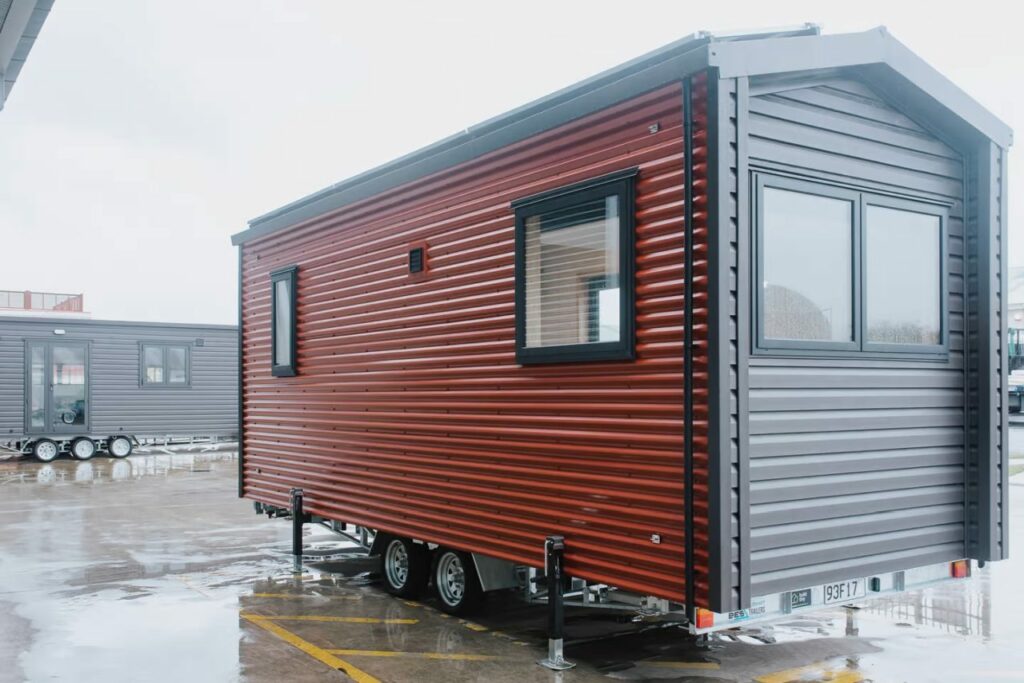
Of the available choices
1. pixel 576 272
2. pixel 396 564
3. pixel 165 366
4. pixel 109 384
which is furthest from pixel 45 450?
pixel 576 272

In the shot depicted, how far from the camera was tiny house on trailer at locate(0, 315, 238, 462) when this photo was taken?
70.6ft

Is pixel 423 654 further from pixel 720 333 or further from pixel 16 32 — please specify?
pixel 16 32

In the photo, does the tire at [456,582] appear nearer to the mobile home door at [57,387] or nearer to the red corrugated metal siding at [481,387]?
the red corrugated metal siding at [481,387]

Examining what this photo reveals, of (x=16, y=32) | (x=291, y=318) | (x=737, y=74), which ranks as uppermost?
(x=16, y=32)

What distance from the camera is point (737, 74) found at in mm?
5203

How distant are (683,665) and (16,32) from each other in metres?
6.72

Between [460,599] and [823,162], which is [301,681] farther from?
[823,162]

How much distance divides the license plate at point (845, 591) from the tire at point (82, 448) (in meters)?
20.4

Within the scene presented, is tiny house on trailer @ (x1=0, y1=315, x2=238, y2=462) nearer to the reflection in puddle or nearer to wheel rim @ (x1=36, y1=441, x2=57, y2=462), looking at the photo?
wheel rim @ (x1=36, y1=441, x2=57, y2=462)

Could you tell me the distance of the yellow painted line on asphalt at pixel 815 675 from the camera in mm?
5992

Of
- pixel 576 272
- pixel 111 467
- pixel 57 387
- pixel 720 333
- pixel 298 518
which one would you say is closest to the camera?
pixel 720 333

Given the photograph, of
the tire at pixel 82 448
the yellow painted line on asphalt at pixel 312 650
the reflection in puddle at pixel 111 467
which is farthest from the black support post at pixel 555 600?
the tire at pixel 82 448

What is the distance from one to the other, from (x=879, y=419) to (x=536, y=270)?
2.37 meters

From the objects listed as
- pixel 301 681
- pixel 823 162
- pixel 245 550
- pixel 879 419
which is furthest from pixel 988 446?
pixel 245 550
